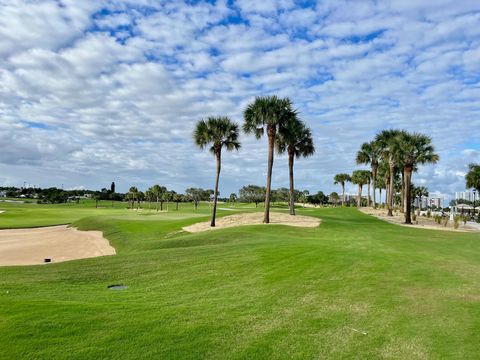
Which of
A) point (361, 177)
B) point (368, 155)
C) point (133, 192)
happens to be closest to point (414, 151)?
point (368, 155)

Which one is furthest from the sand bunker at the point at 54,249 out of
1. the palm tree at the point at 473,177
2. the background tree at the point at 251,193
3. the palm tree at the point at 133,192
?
the background tree at the point at 251,193

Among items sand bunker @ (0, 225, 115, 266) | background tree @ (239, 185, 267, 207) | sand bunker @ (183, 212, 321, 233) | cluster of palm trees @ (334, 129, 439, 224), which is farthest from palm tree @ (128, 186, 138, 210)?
sand bunker @ (183, 212, 321, 233)

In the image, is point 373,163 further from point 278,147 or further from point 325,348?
point 325,348

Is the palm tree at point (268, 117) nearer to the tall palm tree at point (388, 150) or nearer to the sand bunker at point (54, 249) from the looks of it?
the sand bunker at point (54, 249)

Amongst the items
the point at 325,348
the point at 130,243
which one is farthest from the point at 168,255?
the point at 130,243

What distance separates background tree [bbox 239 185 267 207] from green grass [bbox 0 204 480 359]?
5873 inches

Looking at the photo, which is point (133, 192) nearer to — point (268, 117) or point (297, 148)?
point (297, 148)

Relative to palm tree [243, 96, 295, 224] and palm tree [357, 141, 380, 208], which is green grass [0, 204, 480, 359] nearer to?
palm tree [243, 96, 295, 224]

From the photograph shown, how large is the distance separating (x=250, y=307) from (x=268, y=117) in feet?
92.5

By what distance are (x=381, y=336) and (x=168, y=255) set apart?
39.2 feet

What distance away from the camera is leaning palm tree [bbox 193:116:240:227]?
37625 mm

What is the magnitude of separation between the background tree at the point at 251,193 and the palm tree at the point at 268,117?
421ft

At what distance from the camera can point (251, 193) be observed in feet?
567

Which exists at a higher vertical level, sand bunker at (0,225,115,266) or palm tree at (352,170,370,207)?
palm tree at (352,170,370,207)
